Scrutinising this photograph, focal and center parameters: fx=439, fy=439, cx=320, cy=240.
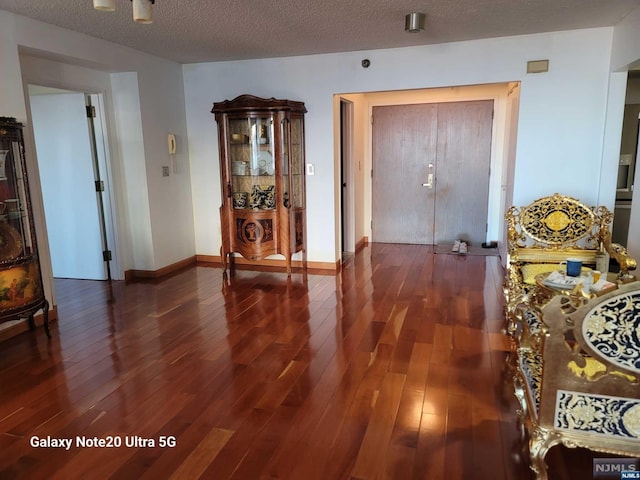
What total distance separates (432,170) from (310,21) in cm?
330

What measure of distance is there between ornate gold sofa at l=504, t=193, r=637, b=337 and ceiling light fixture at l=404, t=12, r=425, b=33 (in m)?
1.69

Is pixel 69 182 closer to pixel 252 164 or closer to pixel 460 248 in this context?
pixel 252 164

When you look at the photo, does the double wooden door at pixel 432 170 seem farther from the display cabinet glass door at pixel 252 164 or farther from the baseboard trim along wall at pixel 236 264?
the display cabinet glass door at pixel 252 164

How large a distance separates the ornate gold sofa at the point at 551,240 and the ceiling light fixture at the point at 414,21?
1.69 m

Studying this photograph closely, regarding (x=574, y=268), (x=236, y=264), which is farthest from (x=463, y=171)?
(x=574, y=268)

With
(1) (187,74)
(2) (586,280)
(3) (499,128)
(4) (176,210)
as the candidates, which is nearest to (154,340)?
(4) (176,210)

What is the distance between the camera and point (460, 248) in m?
5.99

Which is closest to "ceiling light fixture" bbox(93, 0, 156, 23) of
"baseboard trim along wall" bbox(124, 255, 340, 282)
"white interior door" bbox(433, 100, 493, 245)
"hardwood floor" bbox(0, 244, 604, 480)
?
"hardwood floor" bbox(0, 244, 604, 480)

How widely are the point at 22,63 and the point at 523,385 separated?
14.6 ft

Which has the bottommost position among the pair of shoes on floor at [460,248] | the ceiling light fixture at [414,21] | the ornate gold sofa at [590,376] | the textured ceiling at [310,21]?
the pair of shoes on floor at [460,248]

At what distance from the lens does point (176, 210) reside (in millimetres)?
5414

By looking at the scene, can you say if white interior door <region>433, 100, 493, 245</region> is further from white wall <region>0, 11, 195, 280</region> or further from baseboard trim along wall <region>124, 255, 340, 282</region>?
white wall <region>0, 11, 195, 280</region>

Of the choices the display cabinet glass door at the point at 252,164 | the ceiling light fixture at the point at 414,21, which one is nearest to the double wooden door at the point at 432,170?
the display cabinet glass door at the point at 252,164

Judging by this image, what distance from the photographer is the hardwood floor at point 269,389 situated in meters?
1.97
